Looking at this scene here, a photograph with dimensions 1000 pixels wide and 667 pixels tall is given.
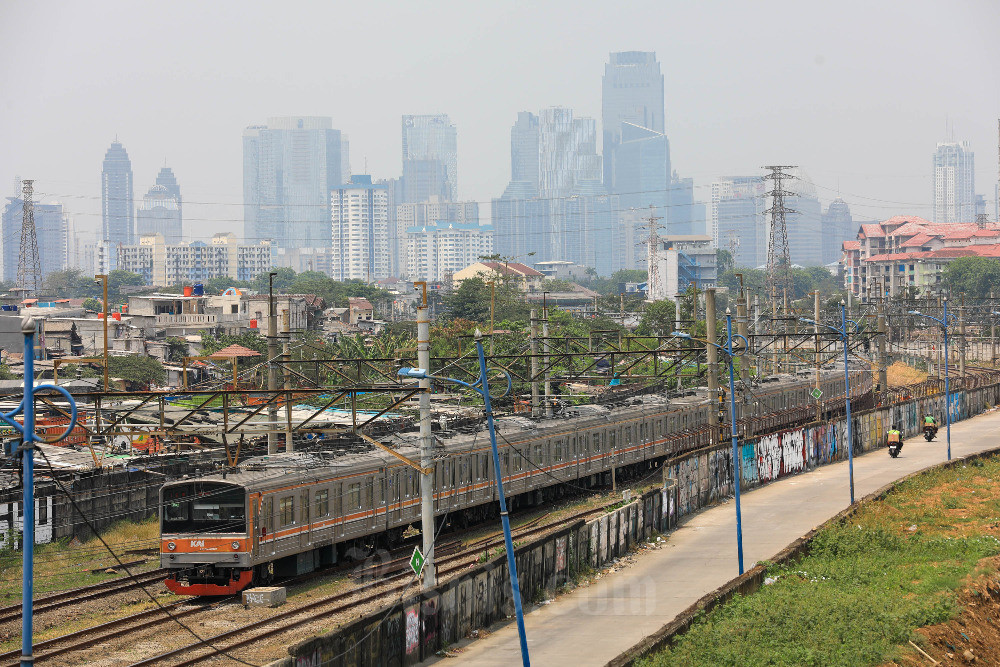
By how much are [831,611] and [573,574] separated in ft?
25.6

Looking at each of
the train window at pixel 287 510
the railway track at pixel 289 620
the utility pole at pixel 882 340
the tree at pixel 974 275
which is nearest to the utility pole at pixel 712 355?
the railway track at pixel 289 620

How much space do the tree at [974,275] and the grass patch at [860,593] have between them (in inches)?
5749

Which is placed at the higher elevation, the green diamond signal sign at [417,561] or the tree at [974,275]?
the tree at [974,275]

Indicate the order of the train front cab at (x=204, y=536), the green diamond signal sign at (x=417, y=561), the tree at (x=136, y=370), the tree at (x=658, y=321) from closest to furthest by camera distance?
the green diamond signal sign at (x=417, y=561), the train front cab at (x=204, y=536), the tree at (x=136, y=370), the tree at (x=658, y=321)

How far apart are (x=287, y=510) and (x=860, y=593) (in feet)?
44.9

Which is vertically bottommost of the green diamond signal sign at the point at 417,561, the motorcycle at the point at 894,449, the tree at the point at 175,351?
the motorcycle at the point at 894,449

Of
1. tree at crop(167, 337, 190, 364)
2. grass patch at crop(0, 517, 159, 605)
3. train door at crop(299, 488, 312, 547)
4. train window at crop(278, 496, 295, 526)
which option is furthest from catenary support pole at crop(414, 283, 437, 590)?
tree at crop(167, 337, 190, 364)

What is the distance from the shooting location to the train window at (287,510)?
2823 centimetres

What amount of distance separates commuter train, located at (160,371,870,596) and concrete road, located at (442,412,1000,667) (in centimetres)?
505

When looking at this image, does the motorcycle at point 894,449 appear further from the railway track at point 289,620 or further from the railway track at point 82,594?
the railway track at point 82,594

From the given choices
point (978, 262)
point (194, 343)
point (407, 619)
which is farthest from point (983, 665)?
point (978, 262)

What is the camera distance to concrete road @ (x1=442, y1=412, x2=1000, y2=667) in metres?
23.1

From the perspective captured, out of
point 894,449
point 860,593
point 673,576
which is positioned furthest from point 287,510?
point 894,449

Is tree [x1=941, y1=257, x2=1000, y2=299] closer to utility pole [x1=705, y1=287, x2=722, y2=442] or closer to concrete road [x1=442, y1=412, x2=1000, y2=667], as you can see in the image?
concrete road [x1=442, y1=412, x2=1000, y2=667]
